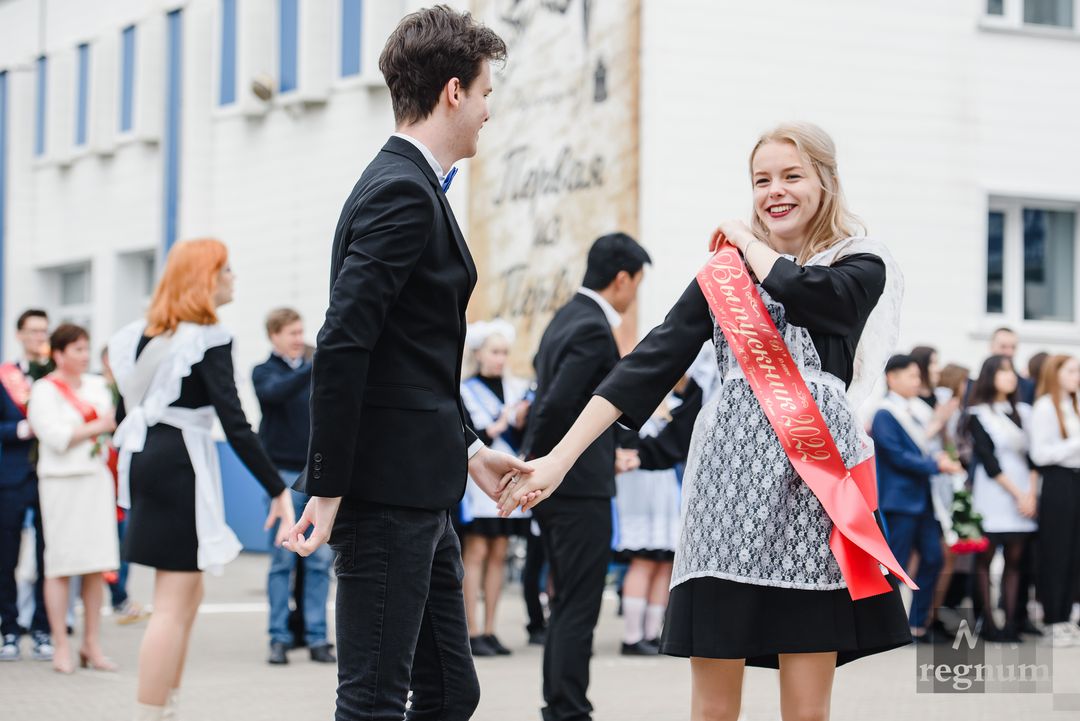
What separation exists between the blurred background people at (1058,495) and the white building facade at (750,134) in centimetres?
433

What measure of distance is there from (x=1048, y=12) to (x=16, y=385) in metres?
11.1

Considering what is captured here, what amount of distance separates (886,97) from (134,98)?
12056 mm

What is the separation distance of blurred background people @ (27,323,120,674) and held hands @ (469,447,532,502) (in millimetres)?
4924

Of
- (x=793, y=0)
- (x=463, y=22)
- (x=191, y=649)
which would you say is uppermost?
(x=793, y=0)

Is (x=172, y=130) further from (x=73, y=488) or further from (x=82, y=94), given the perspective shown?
(x=73, y=488)

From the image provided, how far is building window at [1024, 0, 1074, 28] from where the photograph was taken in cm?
1510

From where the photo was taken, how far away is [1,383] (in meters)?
8.74

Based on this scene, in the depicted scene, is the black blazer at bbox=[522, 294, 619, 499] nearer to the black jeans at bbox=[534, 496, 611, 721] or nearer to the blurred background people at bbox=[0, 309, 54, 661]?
the black jeans at bbox=[534, 496, 611, 721]

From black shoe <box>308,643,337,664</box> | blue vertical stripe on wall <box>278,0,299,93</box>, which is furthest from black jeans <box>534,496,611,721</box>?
blue vertical stripe on wall <box>278,0,299,93</box>

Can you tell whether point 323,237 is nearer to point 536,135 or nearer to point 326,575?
point 536,135

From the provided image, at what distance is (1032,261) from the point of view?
15172 mm

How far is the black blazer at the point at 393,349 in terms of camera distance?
3223 millimetres

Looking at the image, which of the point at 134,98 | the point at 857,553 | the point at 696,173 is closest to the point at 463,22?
the point at 857,553

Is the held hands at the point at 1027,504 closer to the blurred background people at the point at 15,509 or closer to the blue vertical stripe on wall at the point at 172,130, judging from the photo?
the blurred background people at the point at 15,509
